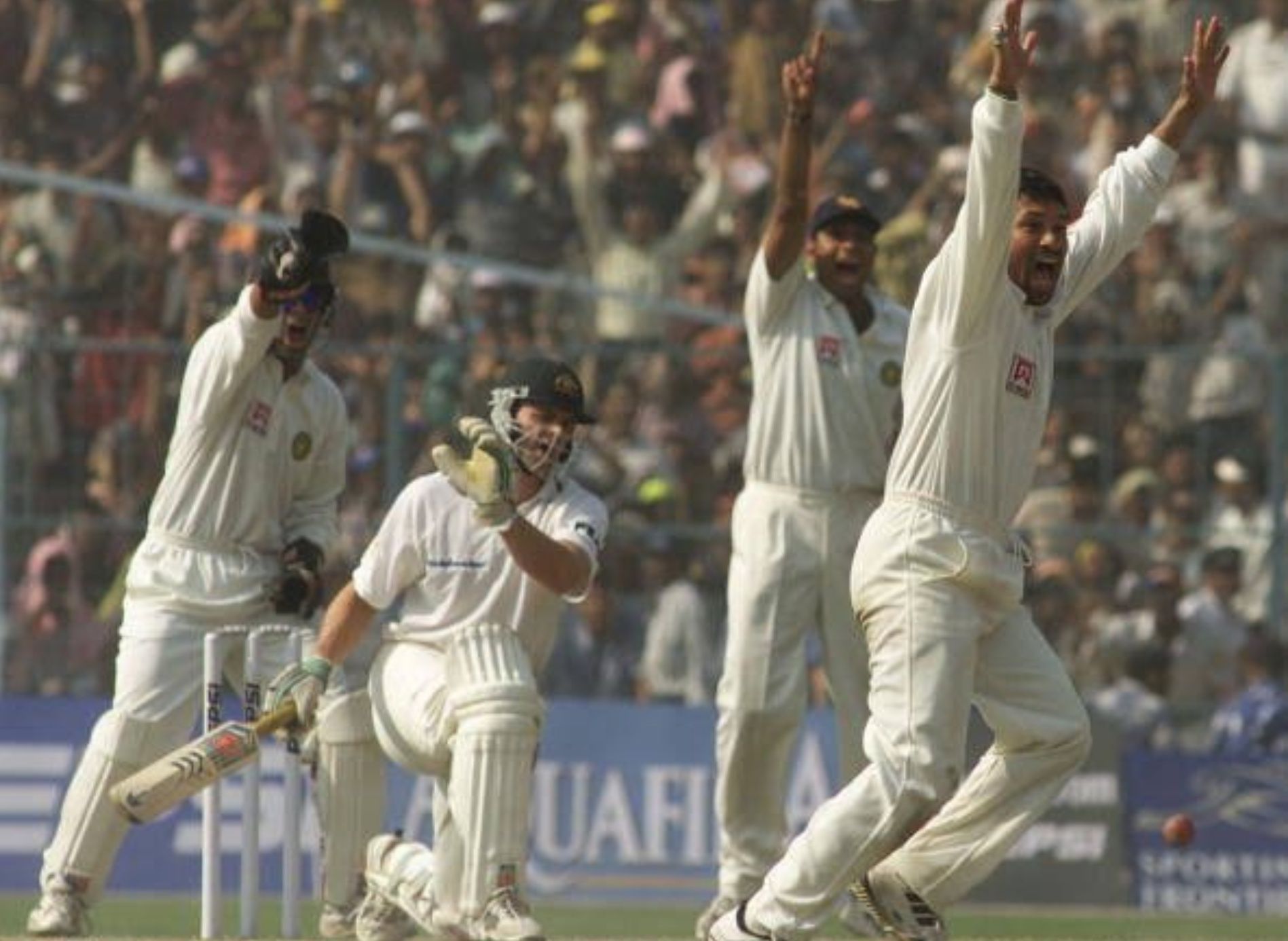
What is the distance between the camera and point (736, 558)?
471 inches

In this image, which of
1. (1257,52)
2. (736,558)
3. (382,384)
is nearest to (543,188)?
(382,384)

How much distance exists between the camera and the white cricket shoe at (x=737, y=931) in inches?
360

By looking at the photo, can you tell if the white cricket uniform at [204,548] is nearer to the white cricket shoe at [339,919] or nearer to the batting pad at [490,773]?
the white cricket shoe at [339,919]

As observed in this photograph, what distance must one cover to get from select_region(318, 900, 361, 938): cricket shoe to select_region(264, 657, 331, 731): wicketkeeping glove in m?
0.79

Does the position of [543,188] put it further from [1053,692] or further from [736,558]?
[1053,692]

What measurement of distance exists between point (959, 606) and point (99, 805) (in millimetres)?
3512

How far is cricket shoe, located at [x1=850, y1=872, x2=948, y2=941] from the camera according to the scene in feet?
31.3

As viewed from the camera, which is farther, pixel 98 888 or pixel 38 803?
pixel 38 803

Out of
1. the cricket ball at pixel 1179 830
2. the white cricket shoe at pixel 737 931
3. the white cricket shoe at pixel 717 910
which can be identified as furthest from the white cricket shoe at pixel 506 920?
the cricket ball at pixel 1179 830

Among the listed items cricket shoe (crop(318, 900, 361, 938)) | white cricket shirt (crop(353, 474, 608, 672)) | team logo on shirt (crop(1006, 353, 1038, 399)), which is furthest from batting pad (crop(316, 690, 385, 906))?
team logo on shirt (crop(1006, 353, 1038, 399))

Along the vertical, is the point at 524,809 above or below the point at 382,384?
below

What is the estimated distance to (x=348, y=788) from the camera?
422 inches

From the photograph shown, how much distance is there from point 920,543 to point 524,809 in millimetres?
1395

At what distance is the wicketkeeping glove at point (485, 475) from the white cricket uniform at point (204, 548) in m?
2.06
